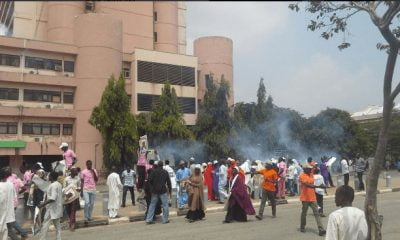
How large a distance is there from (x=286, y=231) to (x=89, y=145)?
29753mm

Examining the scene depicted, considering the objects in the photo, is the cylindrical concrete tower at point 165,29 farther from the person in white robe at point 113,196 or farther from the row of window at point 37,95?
the person in white robe at point 113,196

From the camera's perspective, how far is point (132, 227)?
1277 centimetres

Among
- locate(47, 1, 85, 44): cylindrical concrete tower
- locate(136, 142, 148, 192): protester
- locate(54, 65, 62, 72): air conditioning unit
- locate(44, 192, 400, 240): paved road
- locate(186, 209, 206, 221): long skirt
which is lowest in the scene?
locate(44, 192, 400, 240): paved road

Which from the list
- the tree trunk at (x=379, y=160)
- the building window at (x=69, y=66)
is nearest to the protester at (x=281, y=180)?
the tree trunk at (x=379, y=160)

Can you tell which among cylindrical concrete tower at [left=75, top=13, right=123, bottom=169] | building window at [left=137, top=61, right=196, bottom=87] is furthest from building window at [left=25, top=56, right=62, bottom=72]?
building window at [left=137, top=61, right=196, bottom=87]

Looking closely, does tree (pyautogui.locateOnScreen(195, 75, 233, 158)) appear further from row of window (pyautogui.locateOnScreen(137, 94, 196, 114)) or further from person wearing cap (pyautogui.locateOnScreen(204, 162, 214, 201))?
person wearing cap (pyautogui.locateOnScreen(204, 162, 214, 201))

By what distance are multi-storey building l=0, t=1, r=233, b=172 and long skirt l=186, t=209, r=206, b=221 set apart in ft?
78.3

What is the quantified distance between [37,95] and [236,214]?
2948 centimetres

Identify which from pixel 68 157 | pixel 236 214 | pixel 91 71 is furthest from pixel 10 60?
pixel 236 214

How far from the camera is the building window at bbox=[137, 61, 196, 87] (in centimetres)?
4278

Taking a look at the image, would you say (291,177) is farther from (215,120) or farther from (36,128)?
(36,128)

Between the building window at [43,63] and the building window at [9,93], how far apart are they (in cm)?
225

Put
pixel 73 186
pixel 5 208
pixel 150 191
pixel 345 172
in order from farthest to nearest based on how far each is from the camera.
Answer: pixel 345 172
pixel 150 191
pixel 73 186
pixel 5 208

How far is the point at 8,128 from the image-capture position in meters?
36.3
